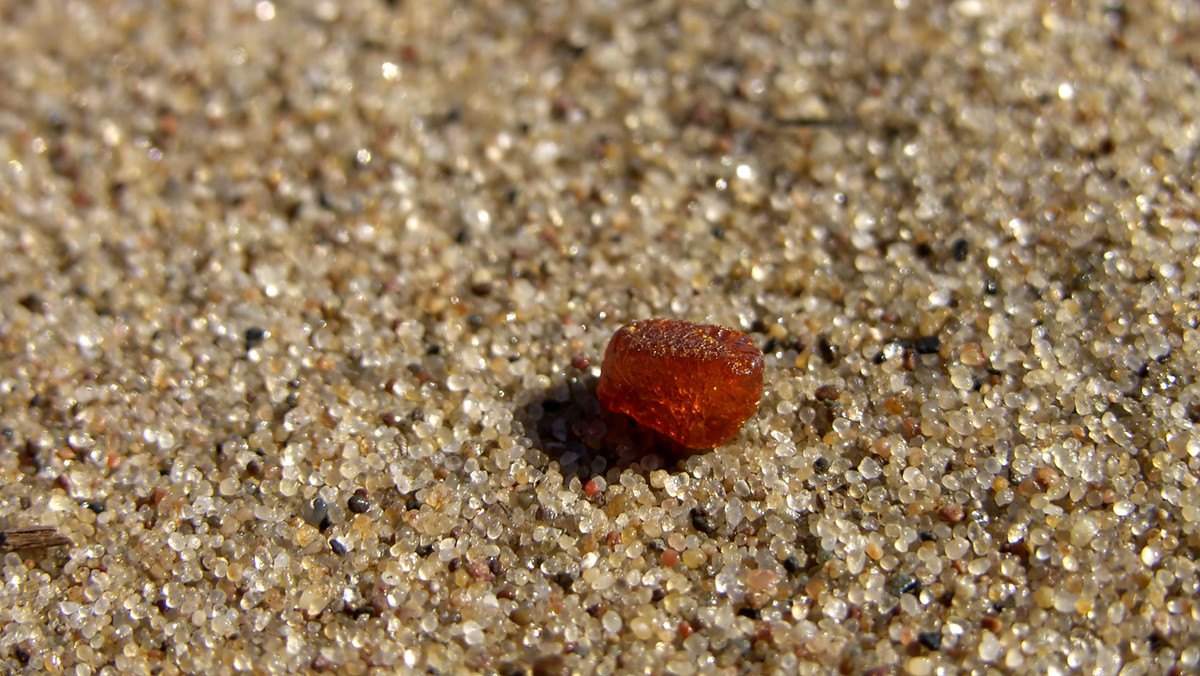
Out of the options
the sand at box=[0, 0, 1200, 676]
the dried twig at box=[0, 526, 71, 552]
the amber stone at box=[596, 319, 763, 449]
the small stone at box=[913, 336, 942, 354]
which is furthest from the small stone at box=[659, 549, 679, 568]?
the dried twig at box=[0, 526, 71, 552]

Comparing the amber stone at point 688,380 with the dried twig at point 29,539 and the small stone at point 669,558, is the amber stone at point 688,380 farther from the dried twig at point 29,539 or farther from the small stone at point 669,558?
the dried twig at point 29,539

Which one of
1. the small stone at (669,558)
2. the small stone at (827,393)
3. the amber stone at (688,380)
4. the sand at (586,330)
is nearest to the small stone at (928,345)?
the sand at (586,330)

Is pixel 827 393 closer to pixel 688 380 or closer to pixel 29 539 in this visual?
pixel 688 380

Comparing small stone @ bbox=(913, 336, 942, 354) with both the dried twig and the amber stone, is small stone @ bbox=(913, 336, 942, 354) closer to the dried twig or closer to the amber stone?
the amber stone

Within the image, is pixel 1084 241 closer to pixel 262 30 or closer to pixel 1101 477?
pixel 1101 477

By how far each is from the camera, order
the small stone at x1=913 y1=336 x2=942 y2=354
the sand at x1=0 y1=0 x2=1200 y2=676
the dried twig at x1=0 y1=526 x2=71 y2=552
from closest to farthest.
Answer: the sand at x1=0 y1=0 x2=1200 y2=676, the dried twig at x1=0 y1=526 x2=71 y2=552, the small stone at x1=913 y1=336 x2=942 y2=354

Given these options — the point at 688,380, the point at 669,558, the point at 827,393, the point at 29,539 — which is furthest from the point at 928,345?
the point at 29,539
